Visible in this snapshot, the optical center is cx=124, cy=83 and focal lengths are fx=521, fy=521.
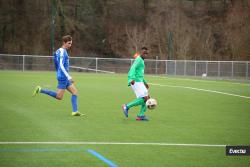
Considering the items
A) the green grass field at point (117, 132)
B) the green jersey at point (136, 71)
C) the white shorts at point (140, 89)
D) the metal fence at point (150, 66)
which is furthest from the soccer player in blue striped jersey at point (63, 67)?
the metal fence at point (150, 66)

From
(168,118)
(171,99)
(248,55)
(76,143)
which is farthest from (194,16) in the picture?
(76,143)

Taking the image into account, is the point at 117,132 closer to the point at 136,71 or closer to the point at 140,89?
the point at 140,89

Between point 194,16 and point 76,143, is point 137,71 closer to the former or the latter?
point 76,143

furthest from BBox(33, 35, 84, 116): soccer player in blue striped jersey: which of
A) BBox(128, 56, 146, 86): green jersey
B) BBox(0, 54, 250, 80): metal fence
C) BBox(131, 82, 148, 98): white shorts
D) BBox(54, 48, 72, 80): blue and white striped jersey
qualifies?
BBox(0, 54, 250, 80): metal fence

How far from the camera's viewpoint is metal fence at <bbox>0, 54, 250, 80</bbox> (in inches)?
1919

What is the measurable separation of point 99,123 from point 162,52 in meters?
55.3

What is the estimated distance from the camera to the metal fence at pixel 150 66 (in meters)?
48.8

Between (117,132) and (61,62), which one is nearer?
(117,132)

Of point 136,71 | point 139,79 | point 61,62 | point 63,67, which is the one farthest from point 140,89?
point 61,62

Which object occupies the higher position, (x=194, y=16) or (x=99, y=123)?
(x=194, y=16)

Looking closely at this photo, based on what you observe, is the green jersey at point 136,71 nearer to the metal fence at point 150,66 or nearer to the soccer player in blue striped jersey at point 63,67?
the soccer player in blue striped jersey at point 63,67

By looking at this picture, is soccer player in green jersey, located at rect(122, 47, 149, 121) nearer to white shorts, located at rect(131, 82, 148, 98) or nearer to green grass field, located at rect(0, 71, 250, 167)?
white shorts, located at rect(131, 82, 148, 98)

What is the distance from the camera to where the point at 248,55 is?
54.7 meters

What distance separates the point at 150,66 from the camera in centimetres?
5359
